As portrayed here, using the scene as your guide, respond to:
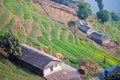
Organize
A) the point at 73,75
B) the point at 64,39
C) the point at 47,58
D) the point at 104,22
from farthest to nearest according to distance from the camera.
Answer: the point at 104,22
the point at 64,39
the point at 73,75
the point at 47,58

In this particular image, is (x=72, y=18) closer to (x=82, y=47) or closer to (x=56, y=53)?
(x=82, y=47)

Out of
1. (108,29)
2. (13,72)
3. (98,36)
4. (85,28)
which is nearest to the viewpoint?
(13,72)

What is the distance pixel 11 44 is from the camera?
4550 cm

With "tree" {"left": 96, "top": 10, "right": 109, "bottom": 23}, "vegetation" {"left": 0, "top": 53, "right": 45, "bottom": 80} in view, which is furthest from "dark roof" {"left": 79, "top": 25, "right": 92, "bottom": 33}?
"vegetation" {"left": 0, "top": 53, "right": 45, "bottom": 80}

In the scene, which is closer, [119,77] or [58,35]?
[119,77]

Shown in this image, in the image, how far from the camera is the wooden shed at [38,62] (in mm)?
46219

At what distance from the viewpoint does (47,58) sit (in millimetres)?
46844

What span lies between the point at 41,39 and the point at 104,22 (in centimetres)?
4871

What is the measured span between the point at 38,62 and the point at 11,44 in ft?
17.8

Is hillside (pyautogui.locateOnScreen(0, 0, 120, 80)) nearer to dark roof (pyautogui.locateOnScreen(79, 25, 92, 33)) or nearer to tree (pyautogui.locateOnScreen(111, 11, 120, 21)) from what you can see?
dark roof (pyautogui.locateOnScreen(79, 25, 92, 33))

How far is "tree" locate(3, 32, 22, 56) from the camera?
45.4 meters

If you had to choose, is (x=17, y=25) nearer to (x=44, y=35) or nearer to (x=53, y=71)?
(x=44, y=35)

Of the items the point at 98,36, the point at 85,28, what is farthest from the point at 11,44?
the point at 85,28

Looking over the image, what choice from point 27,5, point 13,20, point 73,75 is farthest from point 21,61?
point 27,5
